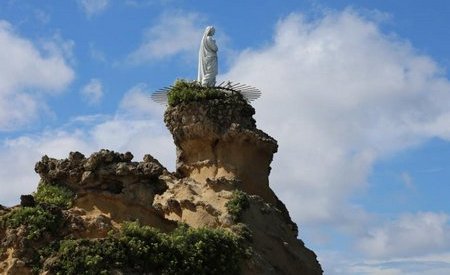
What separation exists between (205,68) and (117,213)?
11.6 m

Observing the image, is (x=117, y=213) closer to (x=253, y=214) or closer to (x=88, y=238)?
(x=88, y=238)

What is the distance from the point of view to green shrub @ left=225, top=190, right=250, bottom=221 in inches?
1159

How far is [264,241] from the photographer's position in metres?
29.7

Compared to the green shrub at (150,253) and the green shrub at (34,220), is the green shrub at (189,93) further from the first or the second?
the green shrub at (34,220)

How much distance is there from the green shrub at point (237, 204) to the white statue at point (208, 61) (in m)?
5.89

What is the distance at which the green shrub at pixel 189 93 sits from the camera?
33.2 meters

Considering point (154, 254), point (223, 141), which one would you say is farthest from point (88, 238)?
point (223, 141)

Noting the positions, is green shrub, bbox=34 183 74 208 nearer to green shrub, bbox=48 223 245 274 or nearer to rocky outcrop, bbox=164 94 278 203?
green shrub, bbox=48 223 245 274

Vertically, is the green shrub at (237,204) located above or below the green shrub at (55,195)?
above

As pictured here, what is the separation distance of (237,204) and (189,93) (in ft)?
19.5

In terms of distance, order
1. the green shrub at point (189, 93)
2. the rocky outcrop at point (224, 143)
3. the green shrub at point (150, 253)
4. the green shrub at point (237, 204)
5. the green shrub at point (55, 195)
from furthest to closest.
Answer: the green shrub at point (189, 93)
the rocky outcrop at point (224, 143)
the green shrub at point (237, 204)
the green shrub at point (55, 195)
the green shrub at point (150, 253)

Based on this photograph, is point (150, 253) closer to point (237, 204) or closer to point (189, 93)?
point (237, 204)

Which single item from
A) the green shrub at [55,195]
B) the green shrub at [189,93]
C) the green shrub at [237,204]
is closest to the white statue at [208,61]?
the green shrub at [189,93]

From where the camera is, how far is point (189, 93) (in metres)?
33.3
